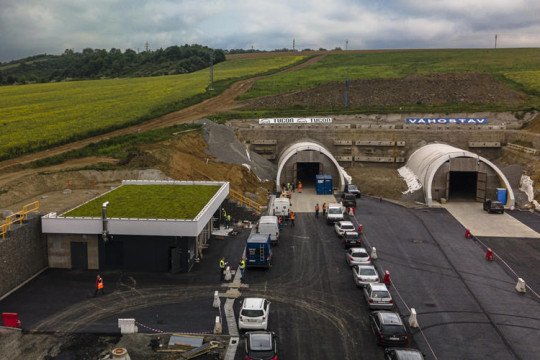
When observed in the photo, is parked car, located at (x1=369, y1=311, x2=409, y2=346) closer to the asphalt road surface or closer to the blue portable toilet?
the asphalt road surface

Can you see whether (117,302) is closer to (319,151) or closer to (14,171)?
(14,171)

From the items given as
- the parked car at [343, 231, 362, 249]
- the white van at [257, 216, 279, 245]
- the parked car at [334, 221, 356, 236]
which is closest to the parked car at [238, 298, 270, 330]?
the white van at [257, 216, 279, 245]

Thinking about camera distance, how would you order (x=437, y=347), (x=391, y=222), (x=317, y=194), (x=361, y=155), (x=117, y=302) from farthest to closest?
(x=361, y=155) → (x=317, y=194) → (x=391, y=222) → (x=117, y=302) → (x=437, y=347)

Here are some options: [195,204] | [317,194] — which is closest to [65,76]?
[317,194]

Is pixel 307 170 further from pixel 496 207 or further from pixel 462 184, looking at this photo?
pixel 496 207

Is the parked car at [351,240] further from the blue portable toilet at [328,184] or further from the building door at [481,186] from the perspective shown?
the building door at [481,186]

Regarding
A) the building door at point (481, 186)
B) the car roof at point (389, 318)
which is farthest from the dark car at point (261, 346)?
the building door at point (481, 186)
